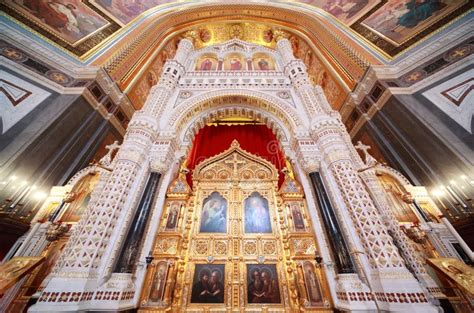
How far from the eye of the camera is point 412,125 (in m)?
5.13

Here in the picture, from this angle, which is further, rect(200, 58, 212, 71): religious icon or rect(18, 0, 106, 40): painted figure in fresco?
rect(200, 58, 212, 71): religious icon

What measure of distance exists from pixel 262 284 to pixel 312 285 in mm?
1144

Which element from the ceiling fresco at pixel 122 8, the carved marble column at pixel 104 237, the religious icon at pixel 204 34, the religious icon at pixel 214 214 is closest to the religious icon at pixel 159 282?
the carved marble column at pixel 104 237

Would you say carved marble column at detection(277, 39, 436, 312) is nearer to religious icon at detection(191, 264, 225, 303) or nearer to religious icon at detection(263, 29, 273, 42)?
religious icon at detection(191, 264, 225, 303)

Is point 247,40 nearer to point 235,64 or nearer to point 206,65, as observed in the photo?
point 235,64

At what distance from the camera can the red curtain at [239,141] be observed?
691cm

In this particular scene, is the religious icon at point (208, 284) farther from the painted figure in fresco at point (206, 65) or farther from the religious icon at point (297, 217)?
the painted figure in fresco at point (206, 65)

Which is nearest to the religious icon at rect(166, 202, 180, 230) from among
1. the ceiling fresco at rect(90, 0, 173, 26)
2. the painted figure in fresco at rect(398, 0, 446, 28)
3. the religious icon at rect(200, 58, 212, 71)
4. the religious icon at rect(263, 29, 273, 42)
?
the religious icon at rect(200, 58, 212, 71)

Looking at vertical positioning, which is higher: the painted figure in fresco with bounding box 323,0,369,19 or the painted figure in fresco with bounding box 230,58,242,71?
the painted figure in fresco with bounding box 323,0,369,19

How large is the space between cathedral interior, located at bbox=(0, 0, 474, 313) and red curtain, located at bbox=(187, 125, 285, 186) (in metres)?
0.09

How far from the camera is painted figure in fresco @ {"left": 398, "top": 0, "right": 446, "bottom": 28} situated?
244 inches

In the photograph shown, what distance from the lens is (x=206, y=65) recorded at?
9.59 meters

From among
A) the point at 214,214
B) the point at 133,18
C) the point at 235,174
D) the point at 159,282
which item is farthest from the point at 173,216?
the point at 133,18

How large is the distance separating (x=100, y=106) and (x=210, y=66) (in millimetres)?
5758
